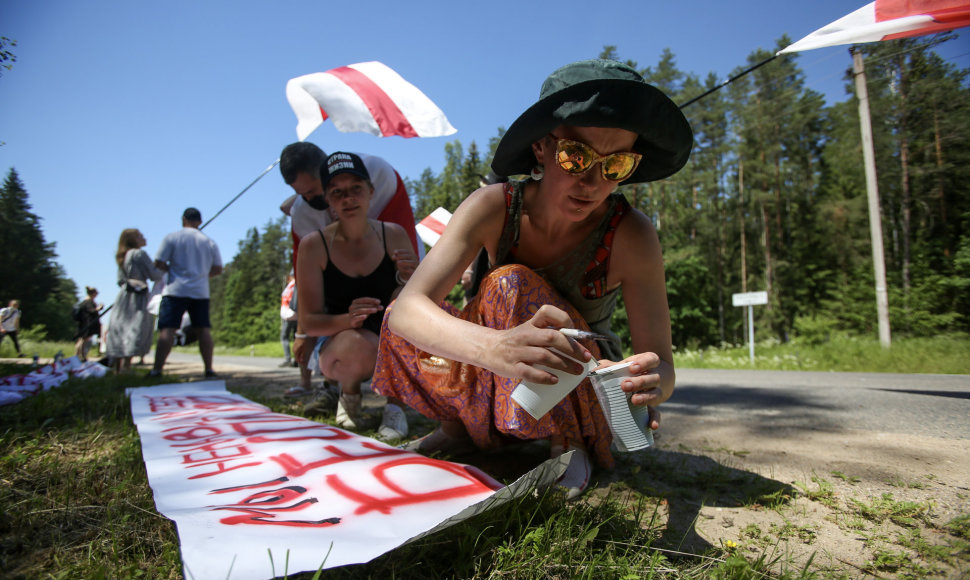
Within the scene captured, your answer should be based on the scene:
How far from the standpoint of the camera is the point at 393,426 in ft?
8.56

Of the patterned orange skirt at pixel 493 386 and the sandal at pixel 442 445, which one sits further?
the sandal at pixel 442 445

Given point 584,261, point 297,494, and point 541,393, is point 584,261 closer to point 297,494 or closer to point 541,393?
point 541,393

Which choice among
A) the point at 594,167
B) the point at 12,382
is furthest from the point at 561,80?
the point at 12,382

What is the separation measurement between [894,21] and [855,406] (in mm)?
Answer: 2121

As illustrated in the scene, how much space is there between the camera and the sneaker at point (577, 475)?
165cm

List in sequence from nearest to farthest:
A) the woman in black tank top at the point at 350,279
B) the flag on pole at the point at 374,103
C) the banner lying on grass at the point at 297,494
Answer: the banner lying on grass at the point at 297,494 < the woman in black tank top at the point at 350,279 < the flag on pole at the point at 374,103

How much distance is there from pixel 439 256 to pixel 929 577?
1473 millimetres

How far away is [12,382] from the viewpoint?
3.53 meters

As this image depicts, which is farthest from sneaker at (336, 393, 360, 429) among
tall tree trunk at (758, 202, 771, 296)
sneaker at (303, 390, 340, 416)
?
tall tree trunk at (758, 202, 771, 296)

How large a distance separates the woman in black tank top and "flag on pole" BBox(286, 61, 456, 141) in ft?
5.59

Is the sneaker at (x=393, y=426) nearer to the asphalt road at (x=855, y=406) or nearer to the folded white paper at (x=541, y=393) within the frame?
the folded white paper at (x=541, y=393)

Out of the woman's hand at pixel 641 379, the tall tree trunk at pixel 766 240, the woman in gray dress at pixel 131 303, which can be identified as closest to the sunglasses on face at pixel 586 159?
the woman's hand at pixel 641 379

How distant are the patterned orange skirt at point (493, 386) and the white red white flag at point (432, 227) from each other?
208 centimetres

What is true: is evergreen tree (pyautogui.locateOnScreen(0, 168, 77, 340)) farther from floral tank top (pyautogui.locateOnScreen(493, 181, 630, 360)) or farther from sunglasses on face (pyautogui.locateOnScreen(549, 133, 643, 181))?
sunglasses on face (pyautogui.locateOnScreen(549, 133, 643, 181))
